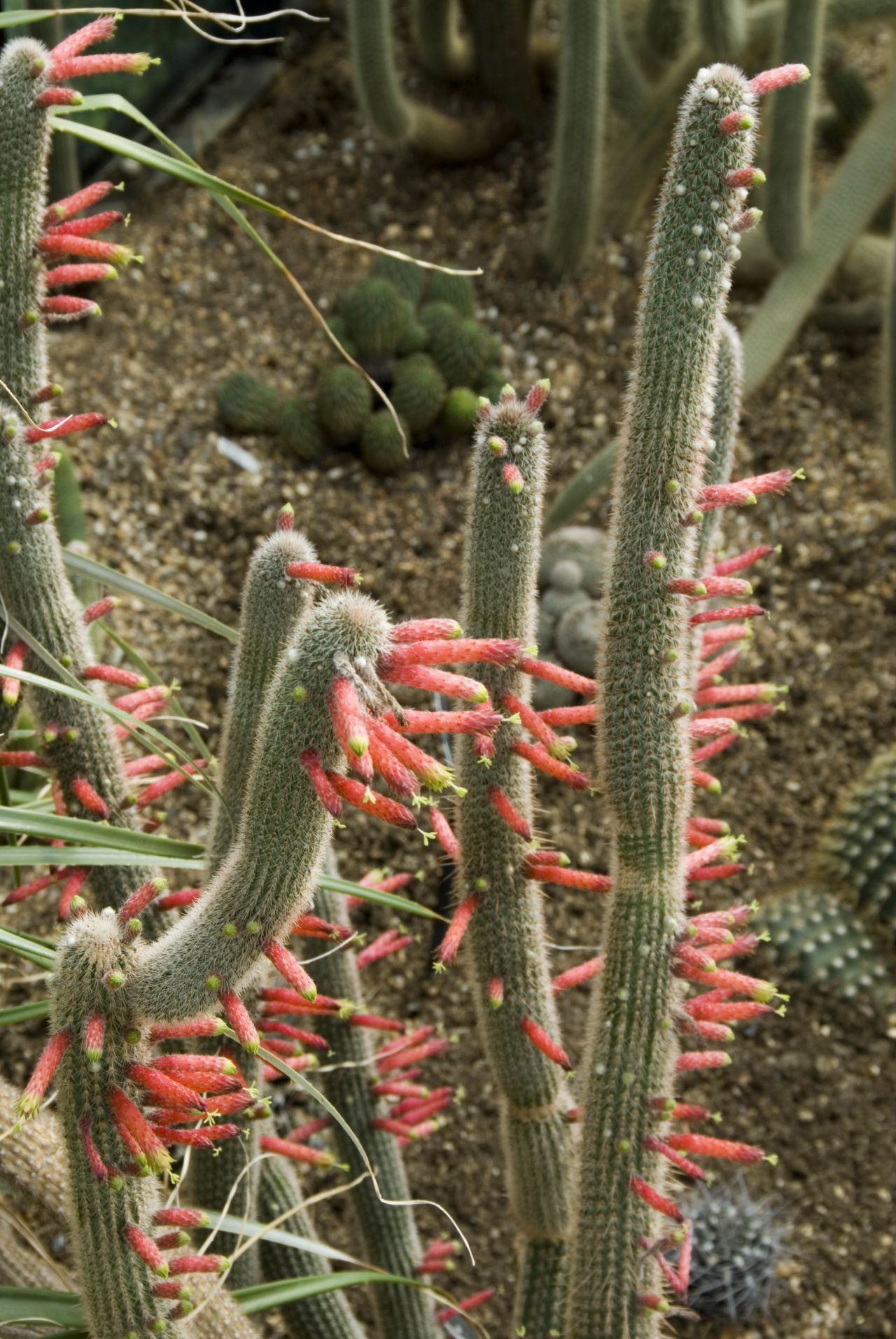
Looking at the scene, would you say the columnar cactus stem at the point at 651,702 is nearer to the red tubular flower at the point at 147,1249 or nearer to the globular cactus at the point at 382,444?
the red tubular flower at the point at 147,1249

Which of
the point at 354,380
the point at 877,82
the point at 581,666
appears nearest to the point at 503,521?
the point at 581,666

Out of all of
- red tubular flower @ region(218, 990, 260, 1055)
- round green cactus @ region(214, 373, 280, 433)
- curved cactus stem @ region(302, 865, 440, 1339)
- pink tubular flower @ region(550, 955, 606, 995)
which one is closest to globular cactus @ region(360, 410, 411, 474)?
round green cactus @ region(214, 373, 280, 433)

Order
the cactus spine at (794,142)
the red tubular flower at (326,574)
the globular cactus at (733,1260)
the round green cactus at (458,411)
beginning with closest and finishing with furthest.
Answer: the red tubular flower at (326,574)
the globular cactus at (733,1260)
the cactus spine at (794,142)
the round green cactus at (458,411)

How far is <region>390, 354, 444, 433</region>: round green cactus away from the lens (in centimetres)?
379

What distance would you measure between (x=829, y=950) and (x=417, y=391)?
6.05 ft

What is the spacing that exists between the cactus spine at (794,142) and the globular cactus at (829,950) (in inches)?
77.5

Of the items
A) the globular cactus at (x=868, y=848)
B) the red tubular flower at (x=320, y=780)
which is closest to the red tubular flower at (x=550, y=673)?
the red tubular flower at (x=320, y=780)

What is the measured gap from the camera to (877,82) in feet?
17.0

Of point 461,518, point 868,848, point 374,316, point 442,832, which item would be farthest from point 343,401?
point 442,832

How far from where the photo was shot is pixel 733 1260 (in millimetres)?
2703

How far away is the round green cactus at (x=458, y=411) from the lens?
390 cm

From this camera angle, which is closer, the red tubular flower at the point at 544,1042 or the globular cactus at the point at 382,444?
the red tubular flower at the point at 544,1042

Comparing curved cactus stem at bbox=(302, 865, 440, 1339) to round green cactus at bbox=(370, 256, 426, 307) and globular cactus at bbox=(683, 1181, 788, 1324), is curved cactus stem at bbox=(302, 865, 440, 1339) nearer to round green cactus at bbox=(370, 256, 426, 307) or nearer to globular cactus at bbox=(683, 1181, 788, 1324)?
globular cactus at bbox=(683, 1181, 788, 1324)

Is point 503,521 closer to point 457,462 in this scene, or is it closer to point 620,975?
point 620,975
